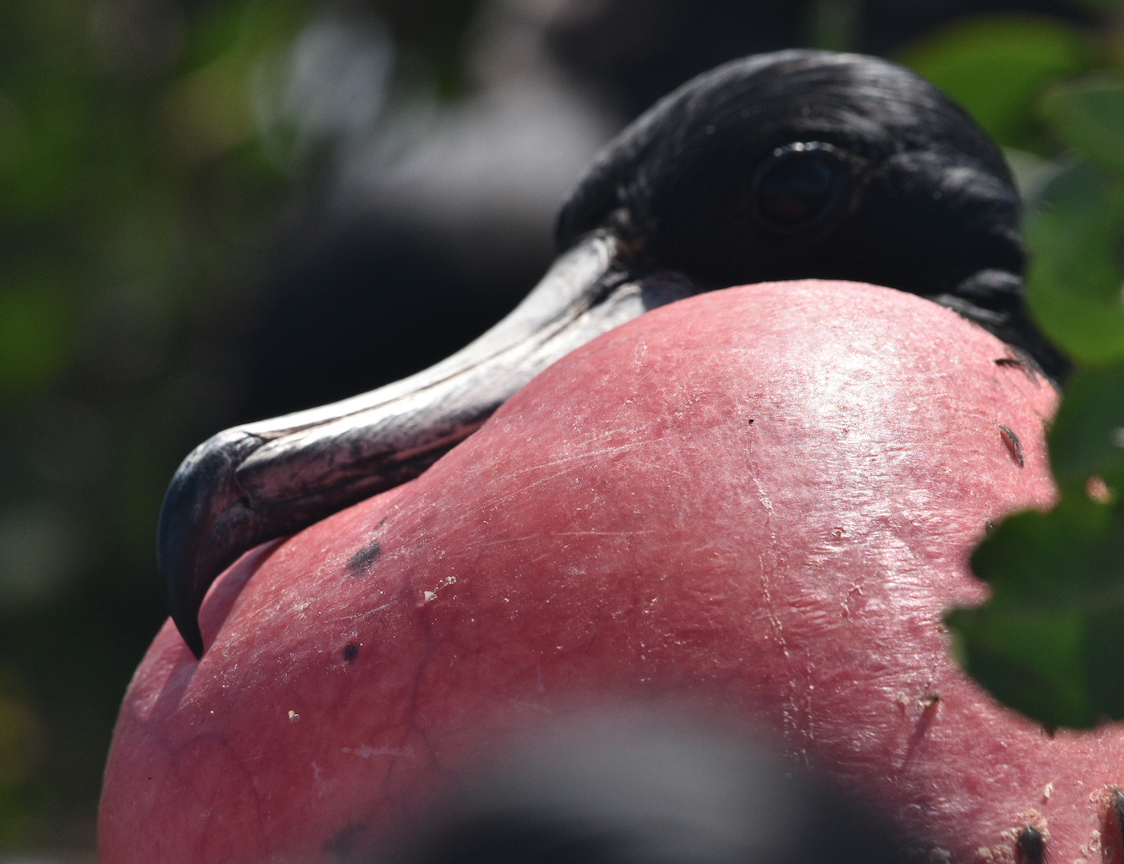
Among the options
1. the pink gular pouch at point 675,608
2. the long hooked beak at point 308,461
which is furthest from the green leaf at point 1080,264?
the long hooked beak at point 308,461

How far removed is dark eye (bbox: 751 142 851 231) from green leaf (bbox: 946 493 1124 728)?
0.77 m

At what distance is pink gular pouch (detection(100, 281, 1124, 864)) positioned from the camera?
0.70m

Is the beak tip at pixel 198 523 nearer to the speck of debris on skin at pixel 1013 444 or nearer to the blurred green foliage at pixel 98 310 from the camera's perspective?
the speck of debris on skin at pixel 1013 444

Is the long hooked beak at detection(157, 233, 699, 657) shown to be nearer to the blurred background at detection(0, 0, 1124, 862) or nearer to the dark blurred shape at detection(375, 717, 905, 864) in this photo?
the dark blurred shape at detection(375, 717, 905, 864)

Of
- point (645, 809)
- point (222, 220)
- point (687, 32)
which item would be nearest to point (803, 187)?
point (645, 809)

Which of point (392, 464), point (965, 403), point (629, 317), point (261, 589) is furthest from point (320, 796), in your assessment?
point (629, 317)

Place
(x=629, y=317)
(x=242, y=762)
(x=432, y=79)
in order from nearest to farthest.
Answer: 1. (x=242, y=762)
2. (x=629, y=317)
3. (x=432, y=79)

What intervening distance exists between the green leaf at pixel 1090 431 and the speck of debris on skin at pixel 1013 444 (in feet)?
0.80

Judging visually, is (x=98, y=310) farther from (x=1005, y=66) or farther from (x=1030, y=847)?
(x=1030, y=847)

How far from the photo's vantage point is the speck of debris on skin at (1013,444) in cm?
81

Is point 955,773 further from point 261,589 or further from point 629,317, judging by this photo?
point 629,317

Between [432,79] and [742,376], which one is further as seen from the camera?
[432,79]

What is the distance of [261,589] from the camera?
2.95ft

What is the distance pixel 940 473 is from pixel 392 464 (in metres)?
0.41
